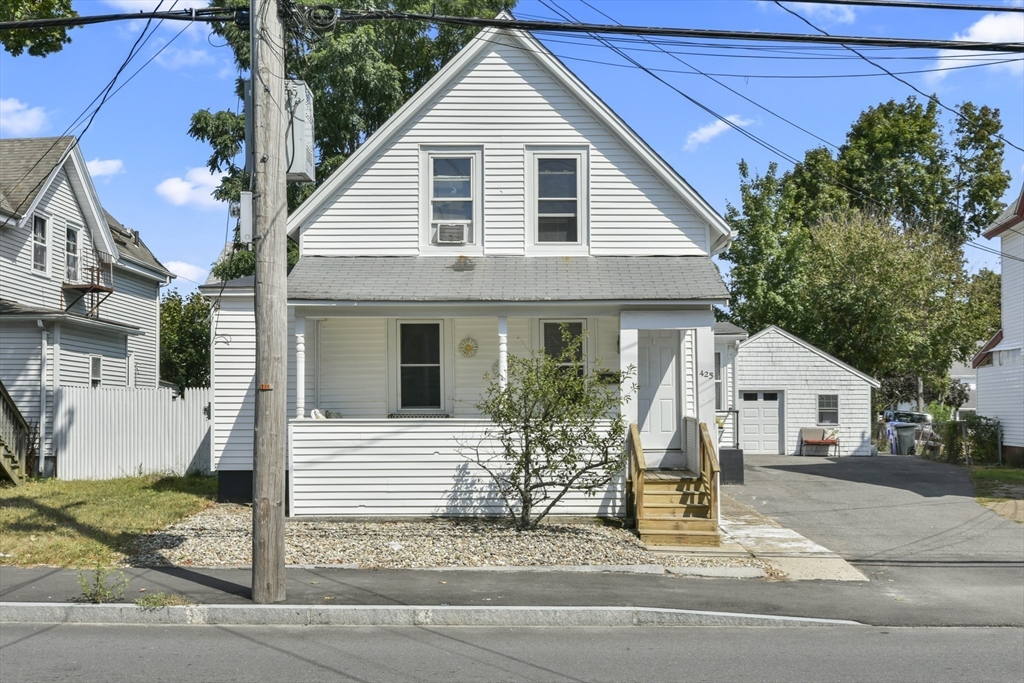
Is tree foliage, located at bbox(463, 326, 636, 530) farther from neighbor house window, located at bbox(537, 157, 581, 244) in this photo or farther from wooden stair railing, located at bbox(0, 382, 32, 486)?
wooden stair railing, located at bbox(0, 382, 32, 486)

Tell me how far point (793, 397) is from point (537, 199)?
1645cm

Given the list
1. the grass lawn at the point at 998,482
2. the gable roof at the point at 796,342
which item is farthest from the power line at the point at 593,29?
the gable roof at the point at 796,342

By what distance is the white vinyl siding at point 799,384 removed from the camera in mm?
30156

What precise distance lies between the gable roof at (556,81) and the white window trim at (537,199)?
30.6 inches

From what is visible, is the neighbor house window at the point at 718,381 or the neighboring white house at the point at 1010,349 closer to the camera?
the neighbor house window at the point at 718,381

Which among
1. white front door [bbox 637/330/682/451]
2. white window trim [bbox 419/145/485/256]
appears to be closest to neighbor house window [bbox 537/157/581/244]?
white window trim [bbox 419/145/485/256]

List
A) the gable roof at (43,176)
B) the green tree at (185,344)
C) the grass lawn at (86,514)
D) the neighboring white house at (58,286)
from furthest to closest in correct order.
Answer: the green tree at (185,344), the gable roof at (43,176), the neighboring white house at (58,286), the grass lawn at (86,514)

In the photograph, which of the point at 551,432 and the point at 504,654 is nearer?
the point at 504,654

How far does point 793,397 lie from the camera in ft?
99.6

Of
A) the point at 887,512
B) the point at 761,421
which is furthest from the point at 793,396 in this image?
the point at 887,512

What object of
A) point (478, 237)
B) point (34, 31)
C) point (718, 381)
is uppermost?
point (34, 31)

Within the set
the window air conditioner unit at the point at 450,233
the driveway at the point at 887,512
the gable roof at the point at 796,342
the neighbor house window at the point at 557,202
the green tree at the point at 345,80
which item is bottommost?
the driveway at the point at 887,512

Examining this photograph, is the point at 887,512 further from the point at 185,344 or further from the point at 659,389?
the point at 185,344

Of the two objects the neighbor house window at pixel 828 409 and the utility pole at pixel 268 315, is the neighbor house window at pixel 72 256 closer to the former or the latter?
the utility pole at pixel 268 315
